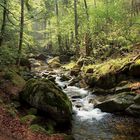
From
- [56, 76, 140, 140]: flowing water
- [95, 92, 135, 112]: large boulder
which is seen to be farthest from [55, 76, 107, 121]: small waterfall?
[95, 92, 135, 112]: large boulder

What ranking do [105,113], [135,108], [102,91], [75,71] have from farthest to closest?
[75,71] → [102,91] → [105,113] → [135,108]

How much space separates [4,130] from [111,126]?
5717mm

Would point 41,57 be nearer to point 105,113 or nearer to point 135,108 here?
point 105,113

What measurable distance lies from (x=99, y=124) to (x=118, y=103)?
6.45 ft

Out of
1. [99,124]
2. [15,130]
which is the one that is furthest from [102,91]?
[15,130]

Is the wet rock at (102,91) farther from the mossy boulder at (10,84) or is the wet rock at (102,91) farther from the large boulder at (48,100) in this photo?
the mossy boulder at (10,84)

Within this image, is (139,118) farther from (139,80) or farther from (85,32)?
(85,32)

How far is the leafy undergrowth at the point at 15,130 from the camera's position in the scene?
10.4m

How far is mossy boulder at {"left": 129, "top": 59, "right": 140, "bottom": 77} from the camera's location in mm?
18008

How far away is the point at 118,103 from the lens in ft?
51.2

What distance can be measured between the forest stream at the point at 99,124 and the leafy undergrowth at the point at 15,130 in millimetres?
1941

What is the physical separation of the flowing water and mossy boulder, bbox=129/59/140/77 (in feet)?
11.7

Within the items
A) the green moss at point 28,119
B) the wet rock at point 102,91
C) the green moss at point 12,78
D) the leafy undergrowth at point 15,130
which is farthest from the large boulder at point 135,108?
the green moss at point 12,78

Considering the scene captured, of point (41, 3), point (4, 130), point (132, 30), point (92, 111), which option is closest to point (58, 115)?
point (92, 111)
